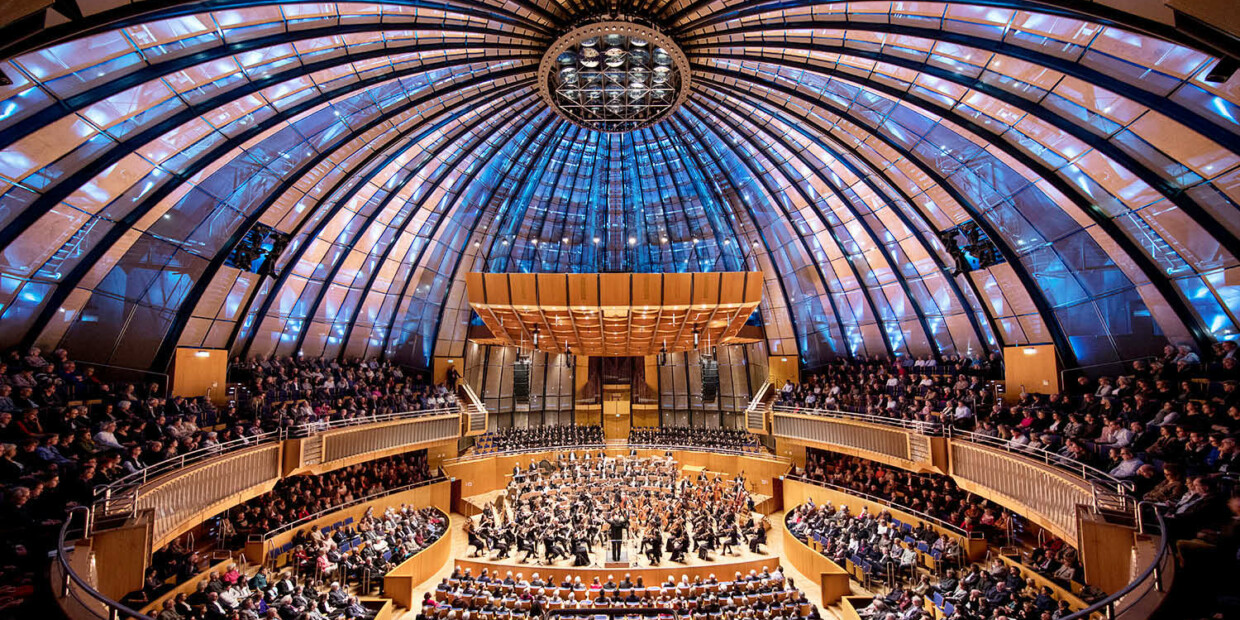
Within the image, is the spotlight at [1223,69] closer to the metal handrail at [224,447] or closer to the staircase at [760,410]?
the metal handrail at [224,447]

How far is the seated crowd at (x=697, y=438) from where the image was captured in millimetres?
32469

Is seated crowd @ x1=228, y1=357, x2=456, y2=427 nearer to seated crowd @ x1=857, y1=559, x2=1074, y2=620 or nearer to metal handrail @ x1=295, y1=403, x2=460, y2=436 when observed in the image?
metal handrail @ x1=295, y1=403, x2=460, y2=436

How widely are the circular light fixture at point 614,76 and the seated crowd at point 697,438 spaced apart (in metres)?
18.6

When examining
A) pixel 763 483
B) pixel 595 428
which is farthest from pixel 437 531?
pixel 763 483

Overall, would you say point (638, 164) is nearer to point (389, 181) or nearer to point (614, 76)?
point (614, 76)

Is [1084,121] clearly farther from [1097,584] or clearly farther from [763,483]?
[763,483]

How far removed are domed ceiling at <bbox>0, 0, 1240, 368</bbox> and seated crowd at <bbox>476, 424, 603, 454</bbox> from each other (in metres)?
8.63

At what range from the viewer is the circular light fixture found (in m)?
16.7

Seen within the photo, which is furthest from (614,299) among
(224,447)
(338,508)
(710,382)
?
(710,382)

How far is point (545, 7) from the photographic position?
16531mm

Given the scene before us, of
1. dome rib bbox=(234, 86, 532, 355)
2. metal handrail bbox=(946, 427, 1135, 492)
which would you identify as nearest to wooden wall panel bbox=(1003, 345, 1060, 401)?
metal handrail bbox=(946, 427, 1135, 492)

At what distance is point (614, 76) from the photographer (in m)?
19.6

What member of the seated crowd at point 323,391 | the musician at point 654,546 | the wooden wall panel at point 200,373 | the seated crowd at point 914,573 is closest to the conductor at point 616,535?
the musician at point 654,546

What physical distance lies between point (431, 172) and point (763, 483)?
74.7 ft
